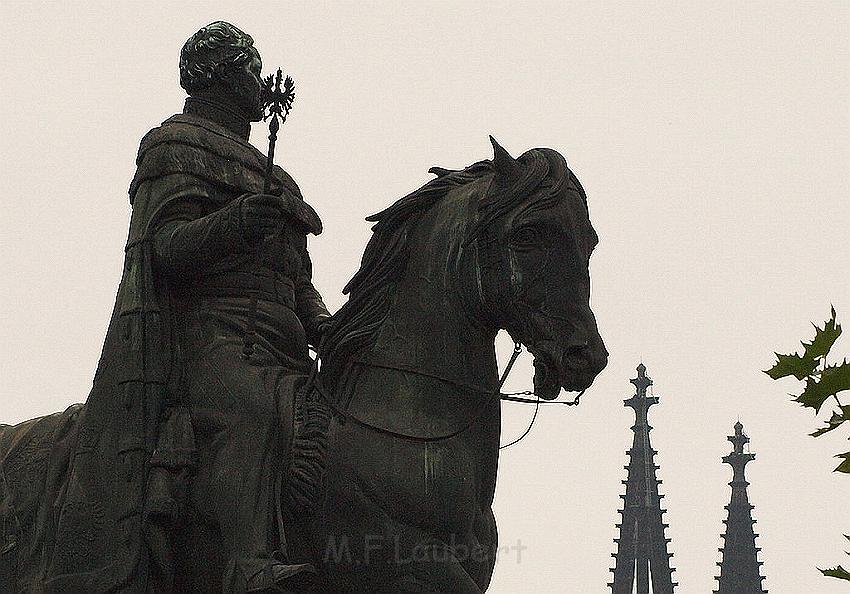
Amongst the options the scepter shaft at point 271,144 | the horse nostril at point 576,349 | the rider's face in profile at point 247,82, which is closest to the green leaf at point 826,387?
the horse nostril at point 576,349

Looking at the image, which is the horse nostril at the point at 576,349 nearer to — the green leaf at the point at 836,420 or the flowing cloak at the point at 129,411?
the flowing cloak at the point at 129,411

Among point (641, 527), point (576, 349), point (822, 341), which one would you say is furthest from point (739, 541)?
point (822, 341)

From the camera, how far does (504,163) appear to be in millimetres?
10539

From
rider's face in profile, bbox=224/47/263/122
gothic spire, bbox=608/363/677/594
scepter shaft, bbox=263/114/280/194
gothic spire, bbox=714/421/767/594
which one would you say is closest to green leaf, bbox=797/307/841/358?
scepter shaft, bbox=263/114/280/194

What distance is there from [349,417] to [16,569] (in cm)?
242

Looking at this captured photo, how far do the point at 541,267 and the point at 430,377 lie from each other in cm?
90

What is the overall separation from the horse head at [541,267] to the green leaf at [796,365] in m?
4.18

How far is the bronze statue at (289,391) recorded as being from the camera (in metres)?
10.4

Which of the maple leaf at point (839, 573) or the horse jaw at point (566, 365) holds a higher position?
the horse jaw at point (566, 365)

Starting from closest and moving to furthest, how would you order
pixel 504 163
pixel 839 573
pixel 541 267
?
pixel 839 573
pixel 541 267
pixel 504 163

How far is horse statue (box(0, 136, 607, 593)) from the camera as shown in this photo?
10.3m

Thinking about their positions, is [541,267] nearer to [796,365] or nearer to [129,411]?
[129,411]

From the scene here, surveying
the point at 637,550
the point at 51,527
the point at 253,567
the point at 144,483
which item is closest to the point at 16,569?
the point at 51,527

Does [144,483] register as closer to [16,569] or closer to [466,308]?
[16,569]
